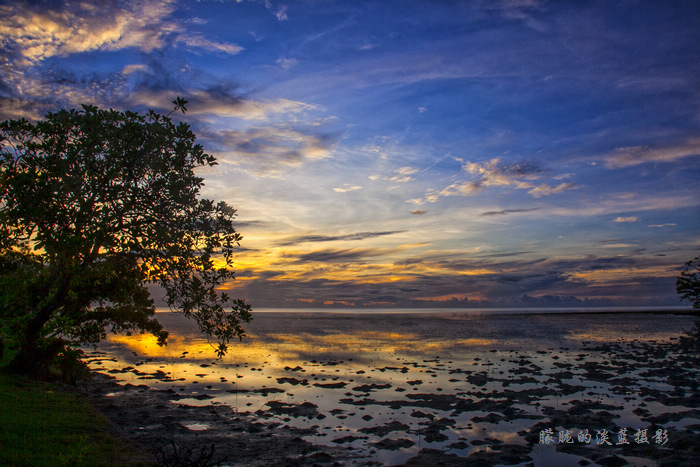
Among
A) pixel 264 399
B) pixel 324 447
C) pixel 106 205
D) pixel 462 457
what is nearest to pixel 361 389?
pixel 264 399

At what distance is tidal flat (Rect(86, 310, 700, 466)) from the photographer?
61.1 feet

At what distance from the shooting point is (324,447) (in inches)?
770

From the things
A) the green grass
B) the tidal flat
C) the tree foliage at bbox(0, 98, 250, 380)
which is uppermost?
the tree foliage at bbox(0, 98, 250, 380)

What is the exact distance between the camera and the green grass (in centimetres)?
1430

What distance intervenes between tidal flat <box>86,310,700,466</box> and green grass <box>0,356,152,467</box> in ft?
5.34

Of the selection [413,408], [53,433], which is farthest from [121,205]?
[413,408]

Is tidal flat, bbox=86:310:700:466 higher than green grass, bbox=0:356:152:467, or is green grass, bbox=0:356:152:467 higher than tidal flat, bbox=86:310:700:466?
green grass, bbox=0:356:152:467

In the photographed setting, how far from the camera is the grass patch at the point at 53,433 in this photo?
14312 mm

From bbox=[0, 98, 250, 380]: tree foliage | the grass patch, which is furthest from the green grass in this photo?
bbox=[0, 98, 250, 380]: tree foliage

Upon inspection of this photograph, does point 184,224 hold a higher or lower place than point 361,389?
higher

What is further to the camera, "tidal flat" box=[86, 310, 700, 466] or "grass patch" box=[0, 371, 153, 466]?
"tidal flat" box=[86, 310, 700, 466]

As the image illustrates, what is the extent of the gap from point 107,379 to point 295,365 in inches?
672

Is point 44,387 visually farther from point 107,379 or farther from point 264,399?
point 264,399

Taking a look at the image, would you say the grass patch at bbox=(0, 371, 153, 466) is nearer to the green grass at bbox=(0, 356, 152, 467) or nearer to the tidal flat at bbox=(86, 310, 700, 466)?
the green grass at bbox=(0, 356, 152, 467)
